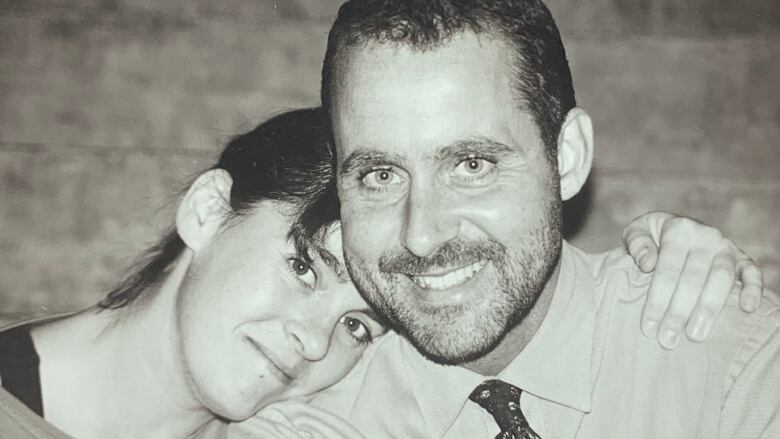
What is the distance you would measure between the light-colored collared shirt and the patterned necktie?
18mm

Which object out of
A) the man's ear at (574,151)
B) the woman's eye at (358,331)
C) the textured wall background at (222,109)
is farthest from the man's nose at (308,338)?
the textured wall background at (222,109)

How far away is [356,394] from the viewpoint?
169 cm

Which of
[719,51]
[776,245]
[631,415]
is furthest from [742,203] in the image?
[631,415]

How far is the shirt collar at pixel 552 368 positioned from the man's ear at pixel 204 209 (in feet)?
1.62

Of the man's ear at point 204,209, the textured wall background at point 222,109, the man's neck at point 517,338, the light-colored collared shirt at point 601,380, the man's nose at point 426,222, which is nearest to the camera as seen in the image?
the man's nose at point 426,222

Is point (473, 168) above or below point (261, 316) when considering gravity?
above

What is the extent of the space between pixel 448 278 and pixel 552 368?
0.96 ft

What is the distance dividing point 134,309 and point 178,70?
88cm

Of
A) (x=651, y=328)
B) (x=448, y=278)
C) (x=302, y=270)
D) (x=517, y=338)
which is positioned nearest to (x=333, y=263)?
(x=302, y=270)

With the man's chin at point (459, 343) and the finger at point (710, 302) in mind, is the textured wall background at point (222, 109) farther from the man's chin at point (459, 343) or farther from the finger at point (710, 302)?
the man's chin at point (459, 343)

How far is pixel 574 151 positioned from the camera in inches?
59.8

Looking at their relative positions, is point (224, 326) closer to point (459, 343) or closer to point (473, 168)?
point (459, 343)

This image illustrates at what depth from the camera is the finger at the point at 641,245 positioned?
157 cm

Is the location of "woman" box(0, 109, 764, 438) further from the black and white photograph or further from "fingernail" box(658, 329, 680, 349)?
"fingernail" box(658, 329, 680, 349)
